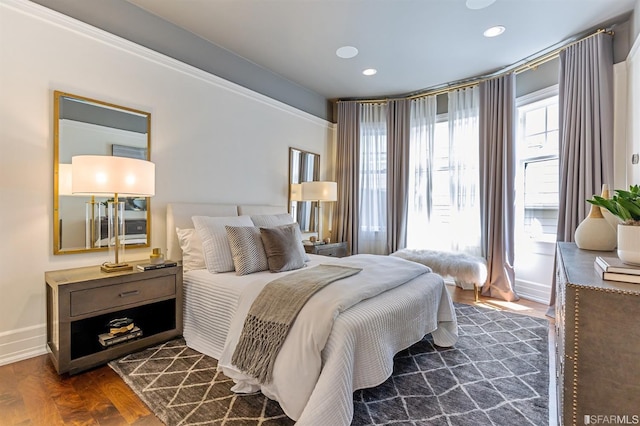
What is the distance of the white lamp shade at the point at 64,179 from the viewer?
94.0 inches

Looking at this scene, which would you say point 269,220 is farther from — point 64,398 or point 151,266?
point 64,398

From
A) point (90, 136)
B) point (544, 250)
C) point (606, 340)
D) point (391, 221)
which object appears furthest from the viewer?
point (391, 221)

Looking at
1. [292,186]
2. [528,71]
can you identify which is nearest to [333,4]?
[292,186]

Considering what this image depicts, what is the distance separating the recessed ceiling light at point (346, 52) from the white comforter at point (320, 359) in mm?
2634

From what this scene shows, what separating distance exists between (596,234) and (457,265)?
5.55 ft

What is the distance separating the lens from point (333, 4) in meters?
2.76

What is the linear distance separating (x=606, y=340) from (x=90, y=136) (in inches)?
133

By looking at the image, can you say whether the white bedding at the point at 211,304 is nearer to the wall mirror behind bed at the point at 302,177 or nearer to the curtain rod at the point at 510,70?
the wall mirror behind bed at the point at 302,177

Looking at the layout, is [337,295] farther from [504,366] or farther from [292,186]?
[292,186]

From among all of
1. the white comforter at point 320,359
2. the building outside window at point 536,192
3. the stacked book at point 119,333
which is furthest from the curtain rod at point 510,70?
the stacked book at point 119,333

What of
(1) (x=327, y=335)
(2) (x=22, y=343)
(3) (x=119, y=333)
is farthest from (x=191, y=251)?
(1) (x=327, y=335)

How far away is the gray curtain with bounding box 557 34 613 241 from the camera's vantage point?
9.80ft

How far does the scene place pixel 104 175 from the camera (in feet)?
7.32

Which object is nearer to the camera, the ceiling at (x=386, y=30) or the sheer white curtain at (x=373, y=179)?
the ceiling at (x=386, y=30)
